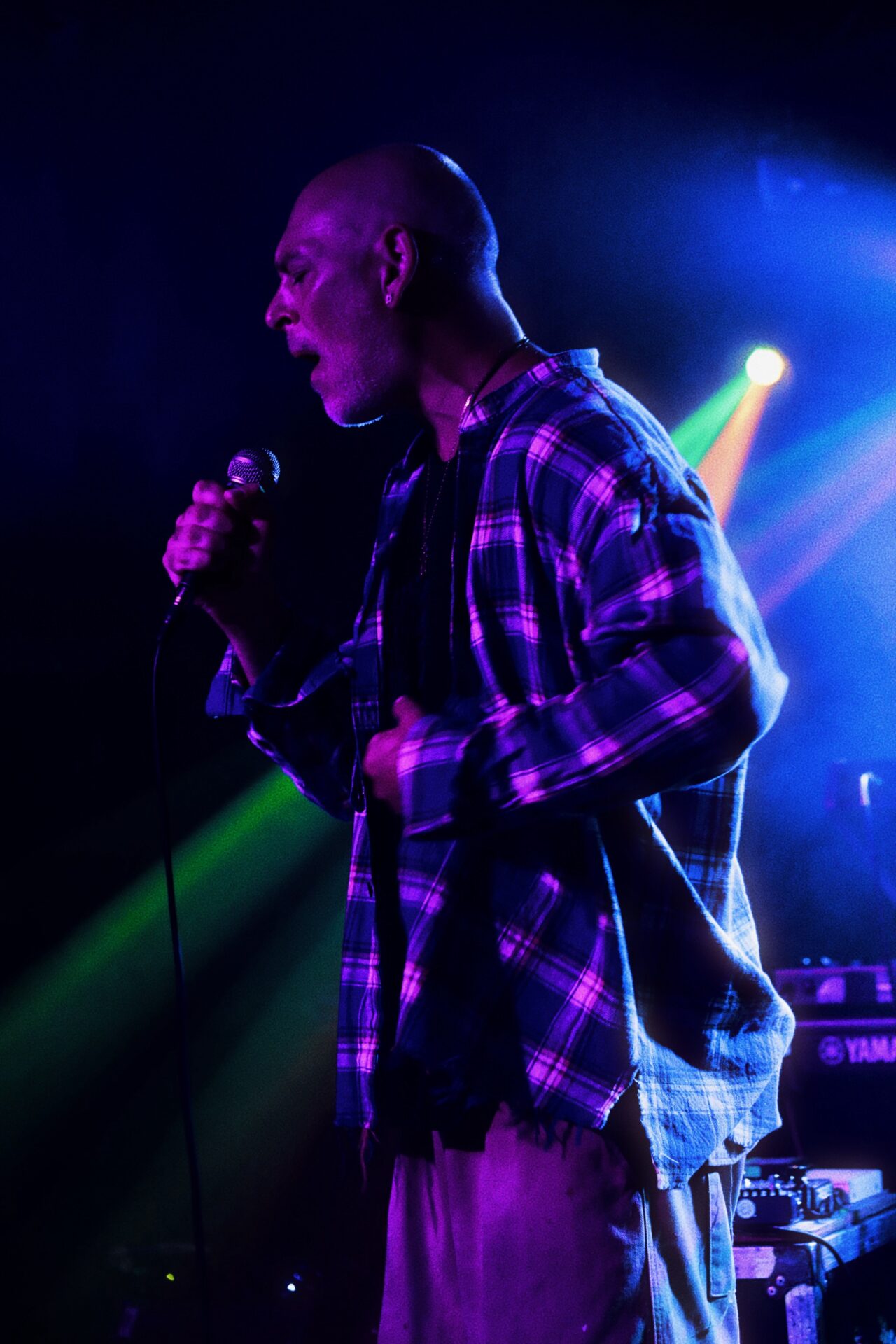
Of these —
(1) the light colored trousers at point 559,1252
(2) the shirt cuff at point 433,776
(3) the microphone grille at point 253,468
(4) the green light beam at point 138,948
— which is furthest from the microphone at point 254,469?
(4) the green light beam at point 138,948

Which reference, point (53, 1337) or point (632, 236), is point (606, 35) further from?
point (53, 1337)

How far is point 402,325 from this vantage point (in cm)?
138

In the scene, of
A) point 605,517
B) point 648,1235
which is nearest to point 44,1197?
point 648,1235

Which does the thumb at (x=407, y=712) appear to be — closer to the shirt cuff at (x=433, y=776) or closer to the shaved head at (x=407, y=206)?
the shirt cuff at (x=433, y=776)

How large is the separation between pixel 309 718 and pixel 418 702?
13.1 inches

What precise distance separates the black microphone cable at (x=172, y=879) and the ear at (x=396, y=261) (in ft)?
1.03

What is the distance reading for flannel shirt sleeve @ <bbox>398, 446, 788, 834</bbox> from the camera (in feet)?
3.26

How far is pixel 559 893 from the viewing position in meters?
1.09

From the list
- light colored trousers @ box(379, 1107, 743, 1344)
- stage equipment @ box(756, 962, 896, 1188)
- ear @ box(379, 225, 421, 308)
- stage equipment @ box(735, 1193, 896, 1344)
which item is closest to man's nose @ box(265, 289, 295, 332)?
ear @ box(379, 225, 421, 308)

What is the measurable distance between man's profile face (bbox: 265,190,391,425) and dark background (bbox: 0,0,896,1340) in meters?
2.32

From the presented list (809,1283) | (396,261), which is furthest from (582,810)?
(809,1283)

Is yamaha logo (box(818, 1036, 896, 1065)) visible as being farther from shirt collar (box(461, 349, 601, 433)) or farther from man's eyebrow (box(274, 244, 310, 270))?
man's eyebrow (box(274, 244, 310, 270))

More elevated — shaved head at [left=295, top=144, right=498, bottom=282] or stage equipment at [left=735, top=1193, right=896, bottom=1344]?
shaved head at [left=295, top=144, right=498, bottom=282]

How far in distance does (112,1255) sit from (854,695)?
4.03 meters
